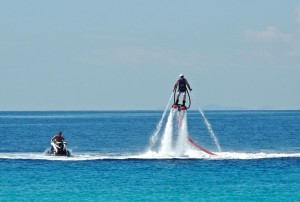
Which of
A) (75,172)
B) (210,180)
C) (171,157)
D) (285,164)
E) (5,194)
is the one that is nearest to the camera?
(5,194)

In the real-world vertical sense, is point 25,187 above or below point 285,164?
below

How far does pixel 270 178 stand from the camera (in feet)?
159

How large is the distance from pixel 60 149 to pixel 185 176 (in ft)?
52.6

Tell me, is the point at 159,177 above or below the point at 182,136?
below

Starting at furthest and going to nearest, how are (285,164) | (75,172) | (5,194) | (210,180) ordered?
(285,164) → (75,172) → (210,180) → (5,194)

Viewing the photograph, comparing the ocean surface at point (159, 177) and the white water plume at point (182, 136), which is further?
the white water plume at point (182, 136)

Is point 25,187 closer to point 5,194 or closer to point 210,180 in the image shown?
point 5,194

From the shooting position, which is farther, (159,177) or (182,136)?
(182,136)

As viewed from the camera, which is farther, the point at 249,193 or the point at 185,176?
the point at 185,176

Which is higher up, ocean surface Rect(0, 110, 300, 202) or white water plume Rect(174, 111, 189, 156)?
white water plume Rect(174, 111, 189, 156)

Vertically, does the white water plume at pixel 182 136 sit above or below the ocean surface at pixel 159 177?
above

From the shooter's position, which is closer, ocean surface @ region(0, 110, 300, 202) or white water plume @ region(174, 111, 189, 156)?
ocean surface @ region(0, 110, 300, 202)

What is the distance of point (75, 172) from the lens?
2013 inches

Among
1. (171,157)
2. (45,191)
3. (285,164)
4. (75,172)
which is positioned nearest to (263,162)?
(285,164)
